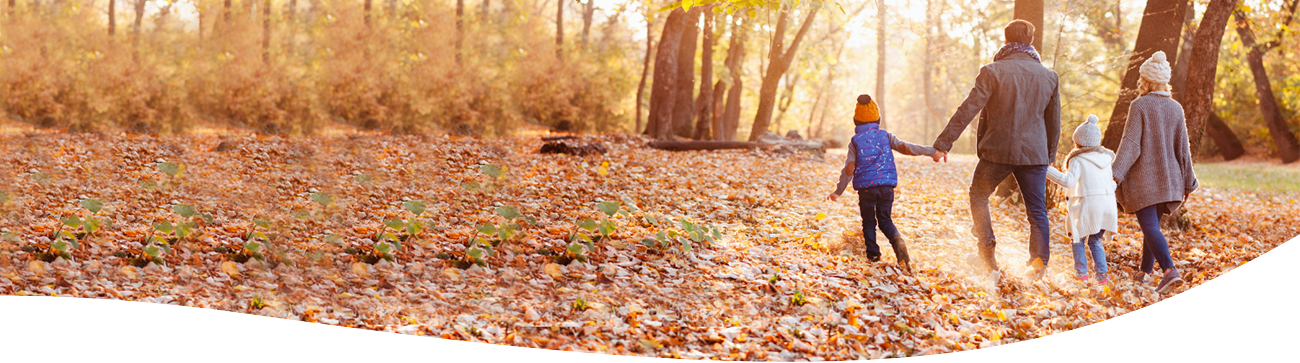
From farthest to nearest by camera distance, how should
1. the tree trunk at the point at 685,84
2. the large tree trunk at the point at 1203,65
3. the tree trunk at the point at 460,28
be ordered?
1. the tree trunk at the point at 685,84
2. the tree trunk at the point at 460,28
3. the large tree trunk at the point at 1203,65

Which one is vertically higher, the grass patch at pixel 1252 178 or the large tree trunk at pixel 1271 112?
the large tree trunk at pixel 1271 112

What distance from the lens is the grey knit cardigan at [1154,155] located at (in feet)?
16.0

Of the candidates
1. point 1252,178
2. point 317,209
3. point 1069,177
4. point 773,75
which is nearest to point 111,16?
point 317,209

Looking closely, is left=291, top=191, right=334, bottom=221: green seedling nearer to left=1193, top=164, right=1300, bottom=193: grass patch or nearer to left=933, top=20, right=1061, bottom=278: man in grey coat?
left=933, top=20, right=1061, bottom=278: man in grey coat

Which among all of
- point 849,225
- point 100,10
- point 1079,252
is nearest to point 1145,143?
point 1079,252

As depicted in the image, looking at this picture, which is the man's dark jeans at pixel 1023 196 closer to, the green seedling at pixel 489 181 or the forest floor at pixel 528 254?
the forest floor at pixel 528 254

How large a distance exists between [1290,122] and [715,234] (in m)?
16.8

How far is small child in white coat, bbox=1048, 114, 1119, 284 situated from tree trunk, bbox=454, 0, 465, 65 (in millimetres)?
4890

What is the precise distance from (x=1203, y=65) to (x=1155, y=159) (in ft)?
7.73

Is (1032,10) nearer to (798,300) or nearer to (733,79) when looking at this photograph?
(798,300)

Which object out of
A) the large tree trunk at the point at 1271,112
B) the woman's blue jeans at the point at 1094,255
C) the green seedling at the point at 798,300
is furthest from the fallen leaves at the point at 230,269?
the large tree trunk at the point at 1271,112

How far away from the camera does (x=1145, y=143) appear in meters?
4.92

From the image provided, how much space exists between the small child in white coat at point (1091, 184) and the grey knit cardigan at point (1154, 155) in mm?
107

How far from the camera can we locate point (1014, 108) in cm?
475
